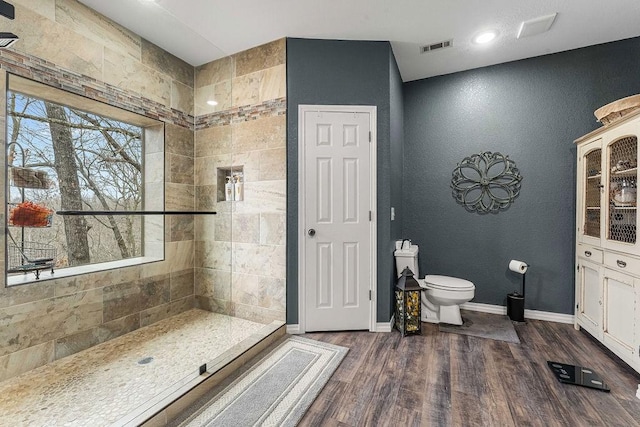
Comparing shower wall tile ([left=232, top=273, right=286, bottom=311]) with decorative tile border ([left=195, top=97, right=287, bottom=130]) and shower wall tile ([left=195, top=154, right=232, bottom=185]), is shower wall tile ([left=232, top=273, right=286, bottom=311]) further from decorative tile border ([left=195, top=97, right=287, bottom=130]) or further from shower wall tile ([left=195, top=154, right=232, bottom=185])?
decorative tile border ([left=195, top=97, right=287, bottom=130])

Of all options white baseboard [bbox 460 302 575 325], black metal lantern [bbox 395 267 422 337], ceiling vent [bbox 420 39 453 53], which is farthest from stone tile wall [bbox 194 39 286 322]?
white baseboard [bbox 460 302 575 325]

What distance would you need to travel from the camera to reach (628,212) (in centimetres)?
203

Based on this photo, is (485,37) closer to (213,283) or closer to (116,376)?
(213,283)

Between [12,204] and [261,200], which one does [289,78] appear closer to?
[261,200]

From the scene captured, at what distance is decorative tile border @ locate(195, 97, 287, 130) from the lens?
2572 millimetres

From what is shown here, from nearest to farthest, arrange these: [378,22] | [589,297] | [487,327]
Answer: [378,22] → [589,297] → [487,327]

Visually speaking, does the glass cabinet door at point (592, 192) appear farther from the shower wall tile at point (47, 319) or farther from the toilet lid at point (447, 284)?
the shower wall tile at point (47, 319)

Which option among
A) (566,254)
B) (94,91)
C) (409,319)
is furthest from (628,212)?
(94,91)

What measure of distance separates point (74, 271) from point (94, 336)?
558 mm

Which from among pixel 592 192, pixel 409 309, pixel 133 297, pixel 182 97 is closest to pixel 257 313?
pixel 133 297

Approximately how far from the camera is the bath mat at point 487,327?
2447mm

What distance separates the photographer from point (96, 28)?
222 cm

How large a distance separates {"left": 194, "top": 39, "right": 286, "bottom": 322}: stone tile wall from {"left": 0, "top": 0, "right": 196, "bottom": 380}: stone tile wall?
0.16 m

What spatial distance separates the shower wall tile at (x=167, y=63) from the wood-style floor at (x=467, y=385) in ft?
9.44
